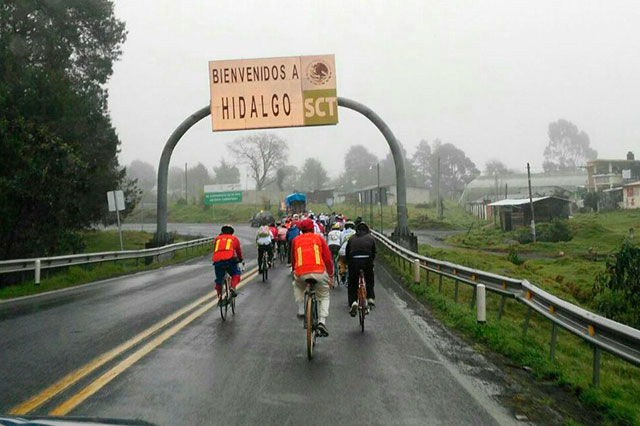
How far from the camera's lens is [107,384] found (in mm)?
6707

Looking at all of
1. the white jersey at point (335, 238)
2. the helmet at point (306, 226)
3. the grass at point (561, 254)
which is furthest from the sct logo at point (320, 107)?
the helmet at point (306, 226)

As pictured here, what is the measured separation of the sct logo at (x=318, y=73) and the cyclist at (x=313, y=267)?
18.4 metres

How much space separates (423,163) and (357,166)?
65.8 feet

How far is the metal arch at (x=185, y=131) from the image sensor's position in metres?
28.9

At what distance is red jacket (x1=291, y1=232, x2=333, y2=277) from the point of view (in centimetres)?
918

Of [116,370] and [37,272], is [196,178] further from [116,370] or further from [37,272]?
[116,370]

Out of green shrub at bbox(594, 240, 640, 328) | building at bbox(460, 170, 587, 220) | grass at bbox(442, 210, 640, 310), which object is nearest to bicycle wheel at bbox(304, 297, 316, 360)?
green shrub at bbox(594, 240, 640, 328)

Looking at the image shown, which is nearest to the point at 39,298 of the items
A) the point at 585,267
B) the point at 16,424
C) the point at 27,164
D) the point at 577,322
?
the point at 27,164

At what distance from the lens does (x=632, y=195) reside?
217 ft

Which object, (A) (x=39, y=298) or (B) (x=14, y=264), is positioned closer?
(A) (x=39, y=298)

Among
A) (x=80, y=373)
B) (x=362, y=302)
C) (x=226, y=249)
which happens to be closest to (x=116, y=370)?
(x=80, y=373)

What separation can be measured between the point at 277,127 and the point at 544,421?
22132 millimetres

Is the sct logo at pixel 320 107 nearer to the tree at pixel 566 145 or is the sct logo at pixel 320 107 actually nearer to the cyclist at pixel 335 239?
the cyclist at pixel 335 239

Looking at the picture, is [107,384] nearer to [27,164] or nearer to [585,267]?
[27,164]
